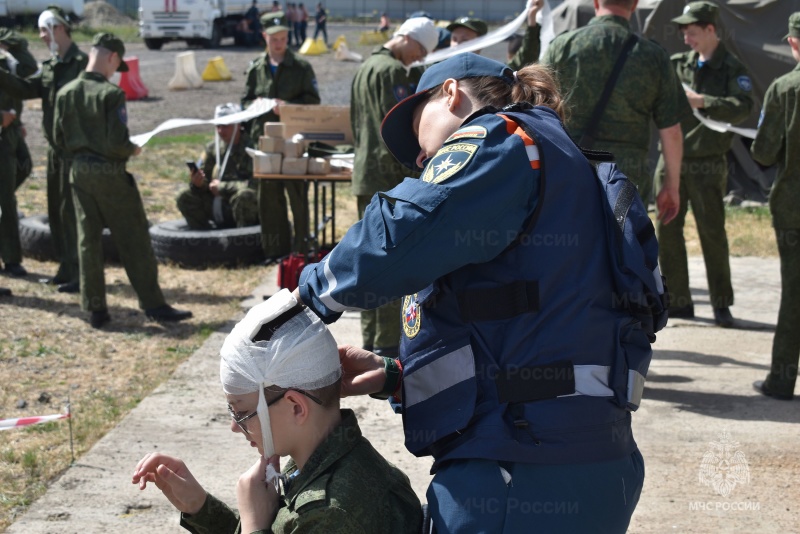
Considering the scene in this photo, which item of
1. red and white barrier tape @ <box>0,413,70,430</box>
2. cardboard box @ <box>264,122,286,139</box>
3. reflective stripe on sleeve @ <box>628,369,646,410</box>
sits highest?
reflective stripe on sleeve @ <box>628,369,646,410</box>

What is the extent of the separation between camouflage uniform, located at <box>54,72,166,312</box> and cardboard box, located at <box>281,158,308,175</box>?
1.28 m

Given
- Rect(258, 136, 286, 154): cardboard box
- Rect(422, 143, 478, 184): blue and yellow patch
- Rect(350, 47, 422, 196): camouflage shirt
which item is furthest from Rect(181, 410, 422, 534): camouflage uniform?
Rect(258, 136, 286, 154): cardboard box

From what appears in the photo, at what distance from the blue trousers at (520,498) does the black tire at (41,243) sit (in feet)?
26.1

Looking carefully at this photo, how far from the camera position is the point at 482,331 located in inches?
87.1

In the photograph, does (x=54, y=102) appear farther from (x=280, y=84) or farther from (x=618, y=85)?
(x=618, y=85)

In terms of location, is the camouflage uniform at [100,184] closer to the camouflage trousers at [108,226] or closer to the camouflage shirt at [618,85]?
the camouflage trousers at [108,226]

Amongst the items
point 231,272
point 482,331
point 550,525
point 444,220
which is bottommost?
point 231,272

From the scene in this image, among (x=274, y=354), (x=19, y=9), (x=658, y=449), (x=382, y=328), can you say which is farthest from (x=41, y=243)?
(x=19, y=9)

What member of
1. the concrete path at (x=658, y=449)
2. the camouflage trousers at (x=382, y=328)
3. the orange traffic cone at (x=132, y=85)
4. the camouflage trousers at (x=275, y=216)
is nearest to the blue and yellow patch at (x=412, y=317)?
the concrete path at (x=658, y=449)

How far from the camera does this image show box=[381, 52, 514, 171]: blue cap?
237cm

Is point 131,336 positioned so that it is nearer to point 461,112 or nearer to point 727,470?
point 727,470

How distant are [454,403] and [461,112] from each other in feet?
2.18

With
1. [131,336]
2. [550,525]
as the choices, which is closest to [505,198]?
[550,525]

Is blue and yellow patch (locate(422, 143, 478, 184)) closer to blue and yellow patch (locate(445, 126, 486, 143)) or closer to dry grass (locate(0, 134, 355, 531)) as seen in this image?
blue and yellow patch (locate(445, 126, 486, 143))
